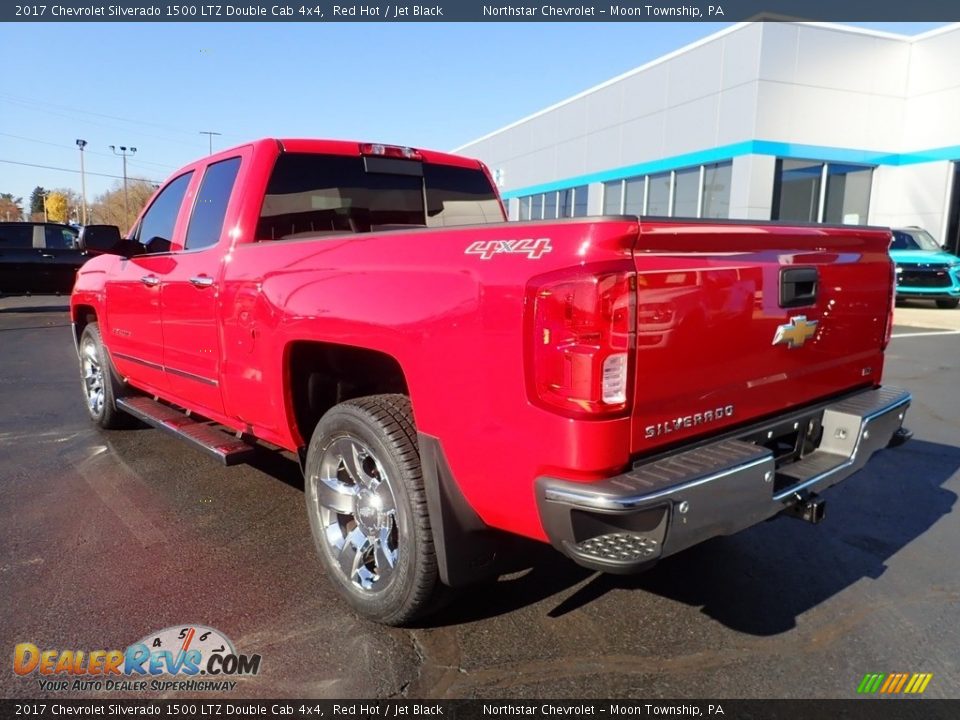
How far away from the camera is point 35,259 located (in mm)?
14914

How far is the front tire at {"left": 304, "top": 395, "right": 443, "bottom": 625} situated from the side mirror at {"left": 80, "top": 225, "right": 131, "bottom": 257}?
247cm

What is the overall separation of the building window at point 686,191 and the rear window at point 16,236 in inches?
661

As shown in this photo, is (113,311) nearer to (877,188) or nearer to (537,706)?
(537,706)

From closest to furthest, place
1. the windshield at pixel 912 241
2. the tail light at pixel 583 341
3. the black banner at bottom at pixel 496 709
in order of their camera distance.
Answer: the tail light at pixel 583 341
the black banner at bottom at pixel 496 709
the windshield at pixel 912 241

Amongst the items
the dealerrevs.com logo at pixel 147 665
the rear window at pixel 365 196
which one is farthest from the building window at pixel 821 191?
the dealerrevs.com logo at pixel 147 665

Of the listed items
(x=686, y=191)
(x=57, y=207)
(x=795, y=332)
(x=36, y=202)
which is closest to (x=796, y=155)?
(x=686, y=191)

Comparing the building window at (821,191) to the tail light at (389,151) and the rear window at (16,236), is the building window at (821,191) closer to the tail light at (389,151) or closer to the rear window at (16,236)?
the tail light at (389,151)

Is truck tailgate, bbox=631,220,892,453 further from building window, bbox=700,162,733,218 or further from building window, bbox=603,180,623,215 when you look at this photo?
building window, bbox=603,180,623,215

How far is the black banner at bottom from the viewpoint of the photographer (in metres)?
2.27

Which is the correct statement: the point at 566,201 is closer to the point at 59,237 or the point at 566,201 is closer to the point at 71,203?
the point at 59,237

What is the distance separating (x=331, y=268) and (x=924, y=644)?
2821 mm

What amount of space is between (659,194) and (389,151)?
1911cm

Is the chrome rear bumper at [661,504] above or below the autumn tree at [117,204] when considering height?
below

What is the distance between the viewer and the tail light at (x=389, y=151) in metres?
4.23
